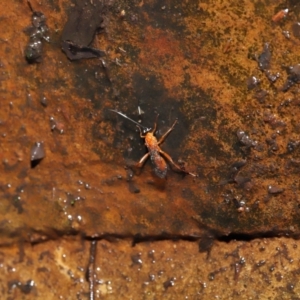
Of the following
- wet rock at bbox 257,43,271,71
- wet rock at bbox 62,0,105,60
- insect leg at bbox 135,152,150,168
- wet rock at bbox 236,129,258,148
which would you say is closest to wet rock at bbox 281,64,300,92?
wet rock at bbox 257,43,271,71

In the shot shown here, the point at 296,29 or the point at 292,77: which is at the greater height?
the point at 296,29

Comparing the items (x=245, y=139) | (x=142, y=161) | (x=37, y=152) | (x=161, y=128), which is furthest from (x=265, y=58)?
(x=37, y=152)

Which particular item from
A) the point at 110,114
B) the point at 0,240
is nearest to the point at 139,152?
the point at 110,114

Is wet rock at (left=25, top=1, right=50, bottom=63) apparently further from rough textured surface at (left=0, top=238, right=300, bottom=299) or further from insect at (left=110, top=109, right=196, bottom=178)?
rough textured surface at (left=0, top=238, right=300, bottom=299)

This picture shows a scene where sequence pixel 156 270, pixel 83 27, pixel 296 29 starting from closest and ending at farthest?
pixel 296 29
pixel 83 27
pixel 156 270

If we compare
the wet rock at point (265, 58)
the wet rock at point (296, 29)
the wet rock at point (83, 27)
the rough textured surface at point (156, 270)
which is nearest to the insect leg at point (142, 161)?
the rough textured surface at point (156, 270)

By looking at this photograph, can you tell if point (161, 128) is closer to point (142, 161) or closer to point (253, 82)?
point (142, 161)

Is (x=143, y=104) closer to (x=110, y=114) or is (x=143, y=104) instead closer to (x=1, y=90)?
(x=110, y=114)
